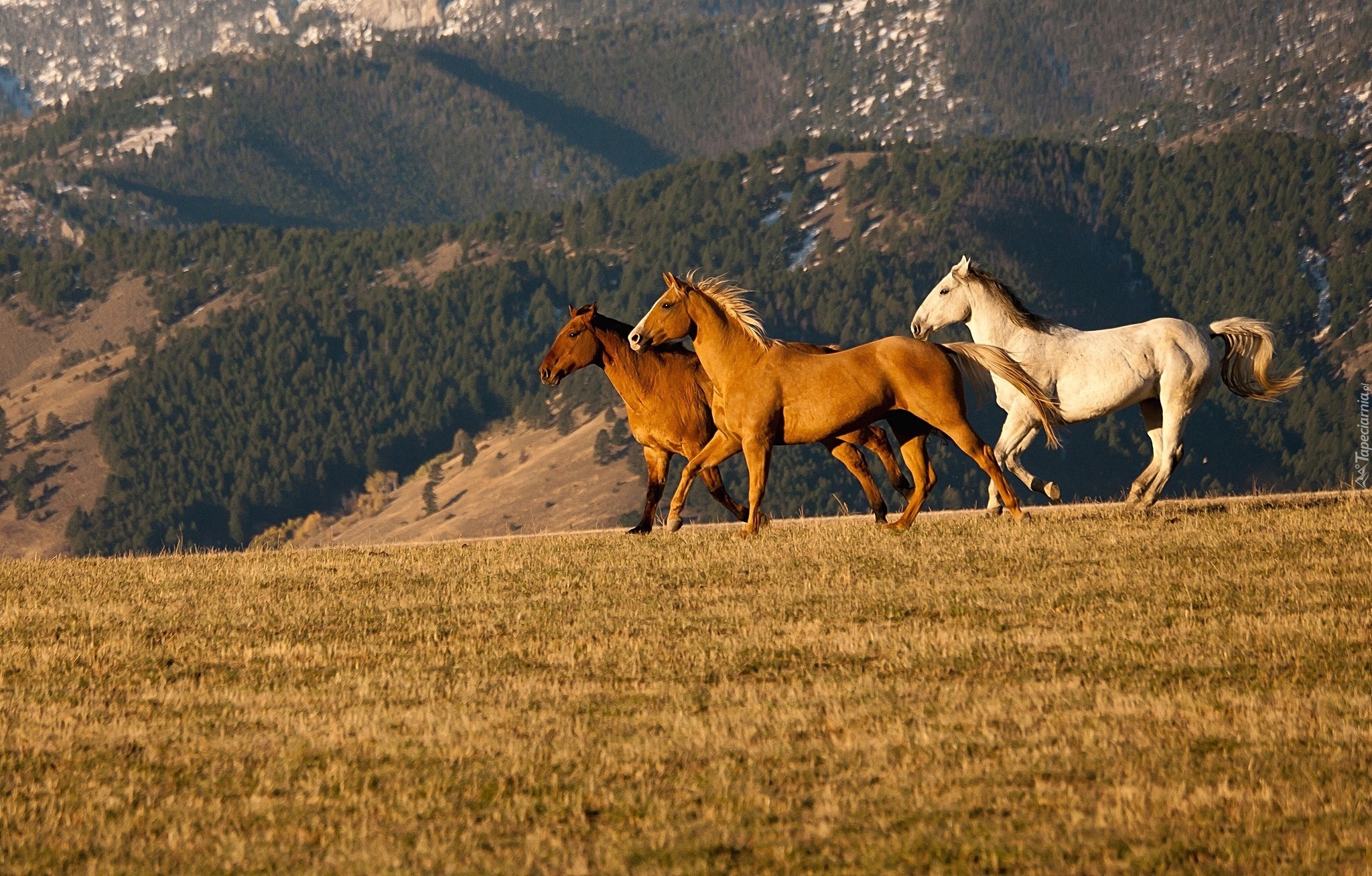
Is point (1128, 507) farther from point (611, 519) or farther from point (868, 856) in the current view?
point (611, 519)

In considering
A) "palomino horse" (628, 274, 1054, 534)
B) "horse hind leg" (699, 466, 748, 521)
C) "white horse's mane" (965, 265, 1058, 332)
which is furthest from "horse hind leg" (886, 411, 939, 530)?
"white horse's mane" (965, 265, 1058, 332)

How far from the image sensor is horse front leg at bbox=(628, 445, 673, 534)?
19422 mm

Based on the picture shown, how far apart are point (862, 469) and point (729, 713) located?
9.02m

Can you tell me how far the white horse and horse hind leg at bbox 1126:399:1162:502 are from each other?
0.05 ft

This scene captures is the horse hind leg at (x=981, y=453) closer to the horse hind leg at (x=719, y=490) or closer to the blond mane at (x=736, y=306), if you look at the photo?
the blond mane at (x=736, y=306)

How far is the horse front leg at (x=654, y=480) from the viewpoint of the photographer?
63.7 ft

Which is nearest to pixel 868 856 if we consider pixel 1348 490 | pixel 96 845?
pixel 96 845

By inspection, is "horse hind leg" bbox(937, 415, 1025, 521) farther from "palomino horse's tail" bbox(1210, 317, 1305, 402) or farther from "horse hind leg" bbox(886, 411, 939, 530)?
"palomino horse's tail" bbox(1210, 317, 1305, 402)

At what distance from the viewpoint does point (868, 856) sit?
8.06m

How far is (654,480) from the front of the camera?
19500 millimetres

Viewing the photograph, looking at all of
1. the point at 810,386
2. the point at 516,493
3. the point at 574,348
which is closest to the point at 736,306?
the point at 810,386

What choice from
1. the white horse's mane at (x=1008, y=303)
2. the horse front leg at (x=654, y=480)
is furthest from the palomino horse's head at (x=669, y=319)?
the white horse's mane at (x=1008, y=303)

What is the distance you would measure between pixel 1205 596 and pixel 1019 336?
5798 millimetres

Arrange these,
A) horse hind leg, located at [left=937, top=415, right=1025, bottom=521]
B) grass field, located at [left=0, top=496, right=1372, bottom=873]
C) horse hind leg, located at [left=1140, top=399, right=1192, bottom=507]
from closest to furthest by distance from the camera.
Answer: grass field, located at [left=0, top=496, right=1372, bottom=873] → horse hind leg, located at [left=937, top=415, right=1025, bottom=521] → horse hind leg, located at [left=1140, top=399, right=1192, bottom=507]
